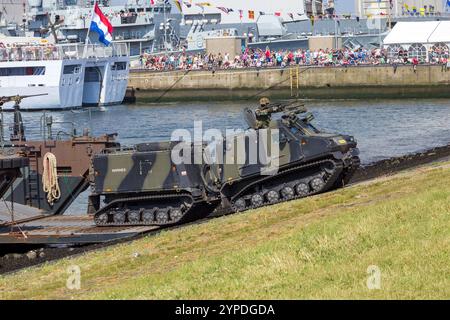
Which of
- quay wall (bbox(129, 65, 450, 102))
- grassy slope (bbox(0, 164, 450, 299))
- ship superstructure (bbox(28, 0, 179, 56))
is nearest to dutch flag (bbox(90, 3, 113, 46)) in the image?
quay wall (bbox(129, 65, 450, 102))

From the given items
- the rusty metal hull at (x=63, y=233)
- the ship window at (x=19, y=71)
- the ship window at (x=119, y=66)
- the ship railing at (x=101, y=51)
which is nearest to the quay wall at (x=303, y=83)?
the ship window at (x=119, y=66)

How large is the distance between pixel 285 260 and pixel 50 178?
17519 millimetres

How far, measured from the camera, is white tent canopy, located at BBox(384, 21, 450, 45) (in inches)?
3743

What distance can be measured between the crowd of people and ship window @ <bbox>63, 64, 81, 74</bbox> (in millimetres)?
8421

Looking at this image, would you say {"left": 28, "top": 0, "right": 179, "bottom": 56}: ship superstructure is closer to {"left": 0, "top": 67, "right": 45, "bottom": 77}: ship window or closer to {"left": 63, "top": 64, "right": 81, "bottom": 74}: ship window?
{"left": 63, "top": 64, "right": 81, "bottom": 74}: ship window

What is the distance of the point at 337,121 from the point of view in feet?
237

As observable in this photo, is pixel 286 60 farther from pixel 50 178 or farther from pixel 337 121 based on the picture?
pixel 50 178

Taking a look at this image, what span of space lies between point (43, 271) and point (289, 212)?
6.93 metres

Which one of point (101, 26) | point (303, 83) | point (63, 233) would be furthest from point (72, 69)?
point (63, 233)

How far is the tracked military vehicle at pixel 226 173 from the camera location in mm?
30656

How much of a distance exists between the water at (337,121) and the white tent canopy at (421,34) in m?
7.98

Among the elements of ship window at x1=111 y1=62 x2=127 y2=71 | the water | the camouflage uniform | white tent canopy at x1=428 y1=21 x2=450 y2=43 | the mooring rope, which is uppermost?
the camouflage uniform

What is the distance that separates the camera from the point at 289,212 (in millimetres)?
25812
